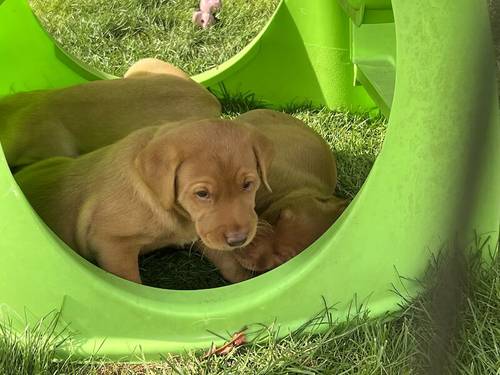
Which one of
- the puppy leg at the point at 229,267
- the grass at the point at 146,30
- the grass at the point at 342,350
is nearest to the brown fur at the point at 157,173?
the puppy leg at the point at 229,267

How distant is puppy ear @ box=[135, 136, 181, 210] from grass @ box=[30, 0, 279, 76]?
6.17 feet

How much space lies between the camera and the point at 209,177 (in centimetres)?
207

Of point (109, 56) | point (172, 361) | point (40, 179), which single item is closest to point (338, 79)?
point (109, 56)

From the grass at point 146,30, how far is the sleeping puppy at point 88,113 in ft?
3.24

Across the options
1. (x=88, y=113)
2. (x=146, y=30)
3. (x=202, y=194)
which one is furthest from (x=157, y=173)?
(x=146, y=30)

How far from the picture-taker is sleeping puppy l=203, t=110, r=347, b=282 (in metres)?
2.34

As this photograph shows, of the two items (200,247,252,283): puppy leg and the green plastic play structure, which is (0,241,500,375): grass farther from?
(200,247,252,283): puppy leg

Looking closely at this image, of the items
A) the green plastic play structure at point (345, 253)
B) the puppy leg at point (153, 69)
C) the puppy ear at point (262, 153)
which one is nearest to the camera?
the green plastic play structure at point (345, 253)

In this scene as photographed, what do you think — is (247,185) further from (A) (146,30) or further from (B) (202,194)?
(A) (146,30)

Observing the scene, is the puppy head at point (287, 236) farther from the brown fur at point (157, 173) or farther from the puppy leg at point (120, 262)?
the puppy leg at point (120, 262)

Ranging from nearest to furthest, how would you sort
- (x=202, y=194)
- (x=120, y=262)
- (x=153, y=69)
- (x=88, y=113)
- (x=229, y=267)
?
(x=202, y=194) < (x=120, y=262) < (x=229, y=267) < (x=88, y=113) < (x=153, y=69)

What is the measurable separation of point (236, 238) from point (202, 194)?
0.16 meters

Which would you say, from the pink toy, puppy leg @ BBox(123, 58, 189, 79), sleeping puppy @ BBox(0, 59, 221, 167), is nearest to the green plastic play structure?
sleeping puppy @ BBox(0, 59, 221, 167)

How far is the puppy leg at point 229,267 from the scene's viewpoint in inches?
95.3
